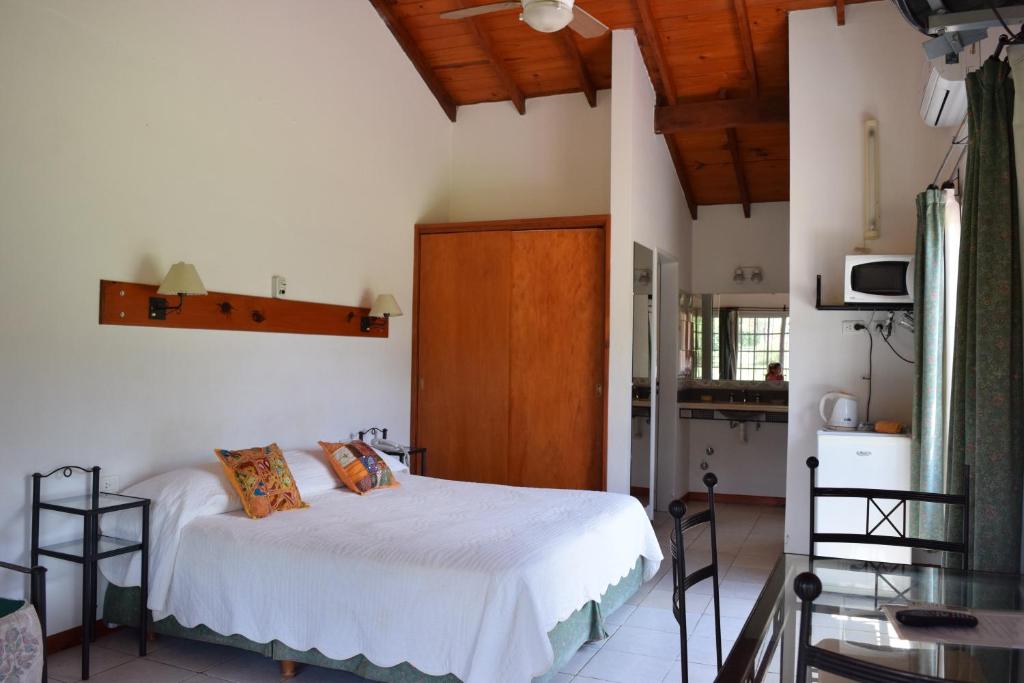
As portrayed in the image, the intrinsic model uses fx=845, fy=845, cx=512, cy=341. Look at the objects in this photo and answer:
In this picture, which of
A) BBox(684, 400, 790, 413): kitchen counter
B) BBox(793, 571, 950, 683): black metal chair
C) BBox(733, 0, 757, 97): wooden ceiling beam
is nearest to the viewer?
BBox(793, 571, 950, 683): black metal chair

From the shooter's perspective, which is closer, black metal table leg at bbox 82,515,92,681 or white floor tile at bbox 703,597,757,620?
black metal table leg at bbox 82,515,92,681

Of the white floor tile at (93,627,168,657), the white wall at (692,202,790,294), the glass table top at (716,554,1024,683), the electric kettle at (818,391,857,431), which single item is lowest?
the white floor tile at (93,627,168,657)

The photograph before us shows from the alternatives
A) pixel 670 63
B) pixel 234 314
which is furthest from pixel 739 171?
pixel 234 314

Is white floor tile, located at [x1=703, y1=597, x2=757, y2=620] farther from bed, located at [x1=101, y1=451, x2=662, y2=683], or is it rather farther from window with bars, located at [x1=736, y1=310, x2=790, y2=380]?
window with bars, located at [x1=736, y1=310, x2=790, y2=380]

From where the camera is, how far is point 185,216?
4.11m

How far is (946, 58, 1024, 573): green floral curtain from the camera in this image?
8.26 ft

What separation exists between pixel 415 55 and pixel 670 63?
1809 mm

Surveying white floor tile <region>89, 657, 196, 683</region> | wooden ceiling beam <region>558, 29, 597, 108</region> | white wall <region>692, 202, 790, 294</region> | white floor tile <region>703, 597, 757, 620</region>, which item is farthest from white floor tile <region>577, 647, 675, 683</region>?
white wall <region>692, 202, 790, 294</region>

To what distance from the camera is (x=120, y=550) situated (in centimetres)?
336

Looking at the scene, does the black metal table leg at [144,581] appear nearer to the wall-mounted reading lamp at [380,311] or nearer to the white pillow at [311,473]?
the white pillow at [311,473]

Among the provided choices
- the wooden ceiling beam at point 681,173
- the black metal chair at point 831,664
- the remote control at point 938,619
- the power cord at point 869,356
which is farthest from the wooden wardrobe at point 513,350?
the black metal chair at point 831,664

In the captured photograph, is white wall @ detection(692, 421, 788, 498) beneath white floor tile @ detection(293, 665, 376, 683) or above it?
above

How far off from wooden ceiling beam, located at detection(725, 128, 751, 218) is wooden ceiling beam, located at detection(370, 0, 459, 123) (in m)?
2.14

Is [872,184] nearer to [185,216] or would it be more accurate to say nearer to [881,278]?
[881,278]
